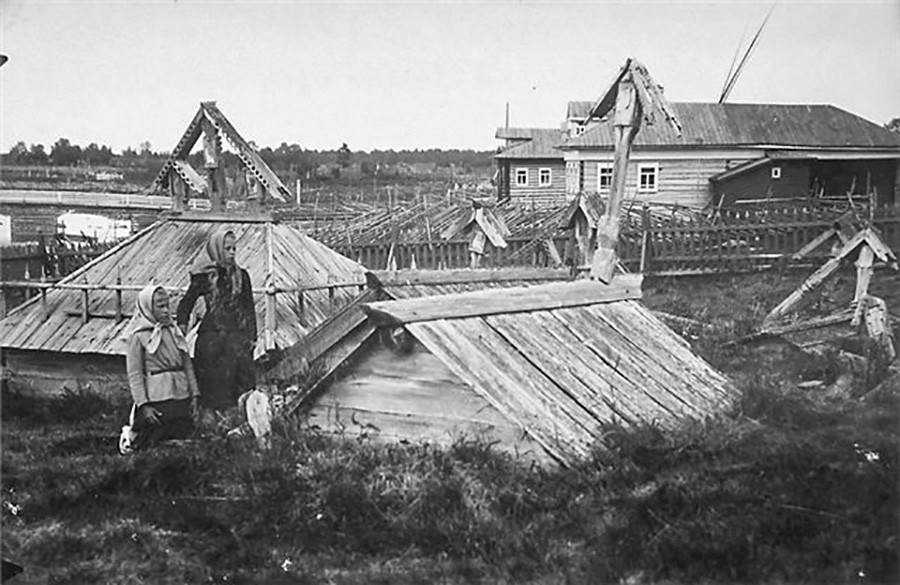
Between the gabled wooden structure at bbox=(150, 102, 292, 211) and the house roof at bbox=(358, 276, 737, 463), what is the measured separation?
0.89 m

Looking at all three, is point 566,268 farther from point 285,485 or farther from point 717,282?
point 285,485

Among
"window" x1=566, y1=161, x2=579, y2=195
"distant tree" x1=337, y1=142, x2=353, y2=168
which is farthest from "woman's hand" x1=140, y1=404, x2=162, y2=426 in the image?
"window" x1=566, y1=161, x2=579, y2=195

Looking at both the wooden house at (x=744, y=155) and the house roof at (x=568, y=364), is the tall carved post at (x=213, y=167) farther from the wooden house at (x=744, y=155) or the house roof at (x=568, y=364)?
the wooden house at (x=744, y=155)

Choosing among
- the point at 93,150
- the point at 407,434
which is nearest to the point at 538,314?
the point at 407,434

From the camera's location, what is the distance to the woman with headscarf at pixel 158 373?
3.56 meters

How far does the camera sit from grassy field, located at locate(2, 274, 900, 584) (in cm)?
302

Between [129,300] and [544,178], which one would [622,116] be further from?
[544,178]

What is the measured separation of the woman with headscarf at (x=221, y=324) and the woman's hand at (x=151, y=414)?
0.54 ft

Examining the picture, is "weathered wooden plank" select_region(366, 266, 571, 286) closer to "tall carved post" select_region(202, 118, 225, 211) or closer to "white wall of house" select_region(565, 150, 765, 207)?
"tall carved post" select_region(202, 118, 225, 211)

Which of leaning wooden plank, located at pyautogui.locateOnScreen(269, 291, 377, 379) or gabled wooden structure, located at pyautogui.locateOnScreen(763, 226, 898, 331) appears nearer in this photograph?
leaning wooden plank, located at pyautogui.locateOnScreen(269, 291, 377, 379)

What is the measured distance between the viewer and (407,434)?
3.38 metres

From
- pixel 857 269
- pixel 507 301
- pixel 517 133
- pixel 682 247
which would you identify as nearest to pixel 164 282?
pixel 507 301

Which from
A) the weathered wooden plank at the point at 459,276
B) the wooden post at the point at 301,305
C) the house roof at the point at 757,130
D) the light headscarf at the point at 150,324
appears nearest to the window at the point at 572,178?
the house roof at the point at 757,130

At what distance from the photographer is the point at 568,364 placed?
11.9 feet
